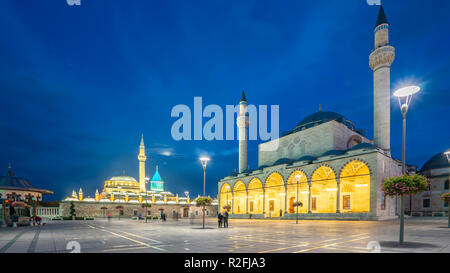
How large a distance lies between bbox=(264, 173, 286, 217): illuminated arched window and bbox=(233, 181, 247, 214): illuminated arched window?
7.36 metres

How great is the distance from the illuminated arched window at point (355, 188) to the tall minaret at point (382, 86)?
5244mm

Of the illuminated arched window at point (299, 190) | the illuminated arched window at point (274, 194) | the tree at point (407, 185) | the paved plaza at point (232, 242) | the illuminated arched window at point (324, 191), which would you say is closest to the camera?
the paved plaza at point (232, 242)

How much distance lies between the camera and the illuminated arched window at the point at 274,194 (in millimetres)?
51469

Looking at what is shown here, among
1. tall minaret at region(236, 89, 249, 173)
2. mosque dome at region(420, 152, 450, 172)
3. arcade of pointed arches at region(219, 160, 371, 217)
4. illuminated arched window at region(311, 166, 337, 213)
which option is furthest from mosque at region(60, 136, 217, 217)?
mosque dome at region(420, 152, 450, 172)

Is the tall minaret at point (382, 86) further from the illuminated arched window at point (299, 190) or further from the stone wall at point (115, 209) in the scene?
the stone wall at point (115, 209)

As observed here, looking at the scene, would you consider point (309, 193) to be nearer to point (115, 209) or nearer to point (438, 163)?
point (438, 163)

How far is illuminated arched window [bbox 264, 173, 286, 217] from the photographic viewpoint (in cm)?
5147

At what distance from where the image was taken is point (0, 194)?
22.5 metres

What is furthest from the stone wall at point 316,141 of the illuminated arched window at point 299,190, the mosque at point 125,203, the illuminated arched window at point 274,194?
the mosque at point 125,203
